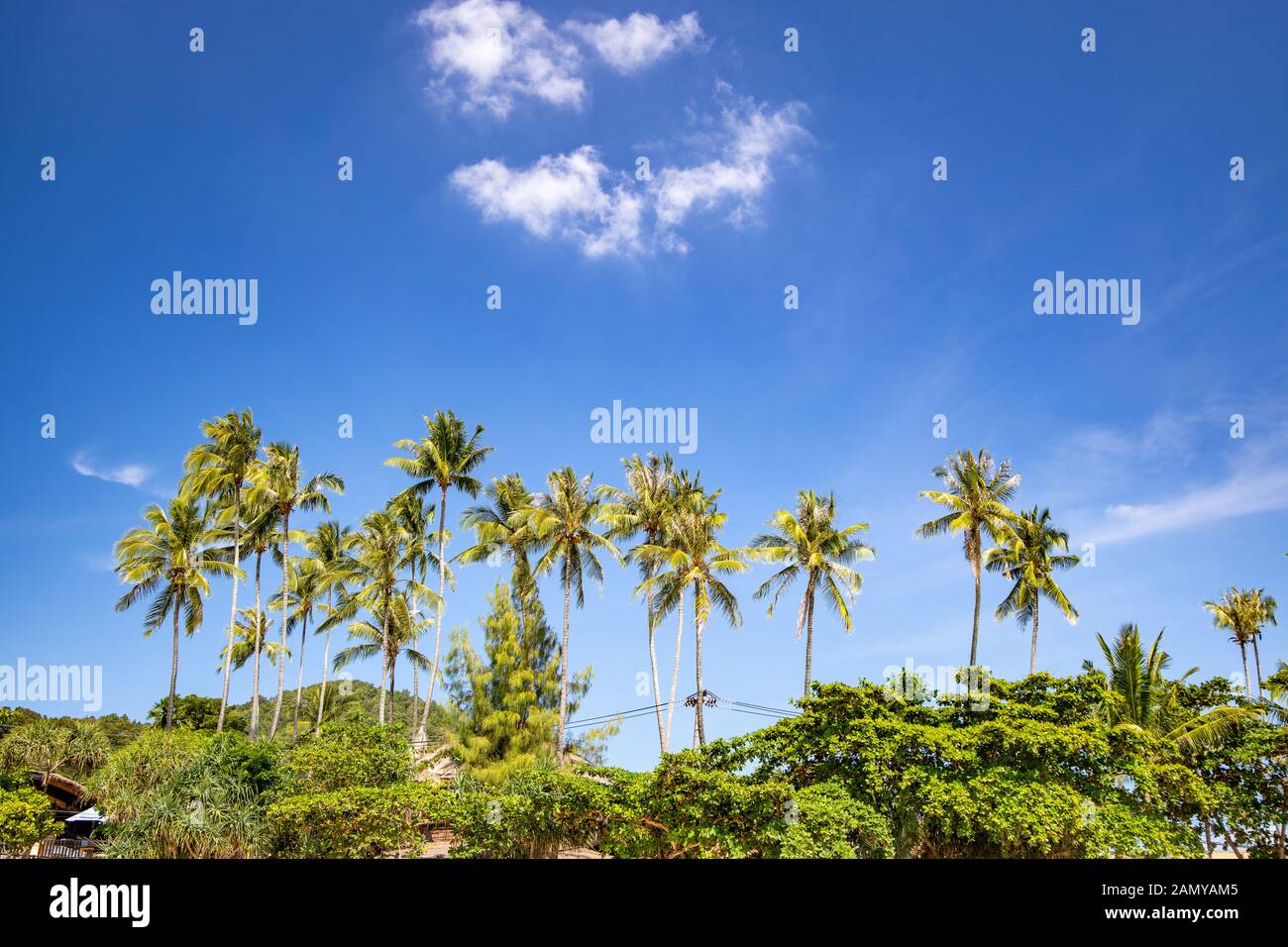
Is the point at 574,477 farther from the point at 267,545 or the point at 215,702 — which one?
the point at 215,702

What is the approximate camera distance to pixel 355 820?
64.0 ft

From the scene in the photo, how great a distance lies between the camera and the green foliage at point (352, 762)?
2338cm

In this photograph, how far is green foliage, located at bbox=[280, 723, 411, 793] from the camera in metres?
23.4

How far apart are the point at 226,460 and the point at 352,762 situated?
20.6 meters

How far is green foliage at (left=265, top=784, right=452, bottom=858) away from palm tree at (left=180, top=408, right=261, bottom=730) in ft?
71.7

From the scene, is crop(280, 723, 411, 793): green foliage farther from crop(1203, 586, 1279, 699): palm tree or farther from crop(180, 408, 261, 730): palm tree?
crop(1203, 586, 1279, 699): palm tree

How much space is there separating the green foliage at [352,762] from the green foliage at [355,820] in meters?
Result: 2.80

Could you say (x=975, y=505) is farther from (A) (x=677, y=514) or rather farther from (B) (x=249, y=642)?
(B) (x=249, y=642)

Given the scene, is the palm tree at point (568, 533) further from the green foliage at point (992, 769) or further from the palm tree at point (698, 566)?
the green foliage at point (992, 769)

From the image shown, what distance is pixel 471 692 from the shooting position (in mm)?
34031

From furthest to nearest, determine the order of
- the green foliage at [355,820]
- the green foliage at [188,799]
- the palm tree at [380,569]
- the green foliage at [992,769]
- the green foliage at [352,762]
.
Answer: the palm tree at [380,569] → the green foliage at [352,762] → the green foliage at [188,799] → the green foliage at [355,820] → the green foliage at [992,769]

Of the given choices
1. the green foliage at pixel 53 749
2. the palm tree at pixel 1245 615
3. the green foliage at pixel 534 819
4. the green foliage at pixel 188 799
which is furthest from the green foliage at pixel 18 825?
the palm tree at pixel 1245 615
